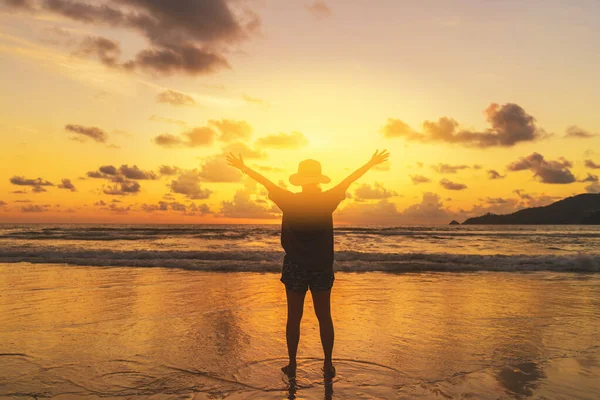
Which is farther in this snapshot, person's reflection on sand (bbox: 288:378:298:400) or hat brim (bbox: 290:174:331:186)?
hat brim (bbox: 290:174:331:186)

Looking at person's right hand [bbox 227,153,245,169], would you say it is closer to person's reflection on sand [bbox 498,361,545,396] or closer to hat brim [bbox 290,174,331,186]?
hat brim [bbox 290,174,331,186]

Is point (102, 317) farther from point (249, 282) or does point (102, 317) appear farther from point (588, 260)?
point (588, 260)

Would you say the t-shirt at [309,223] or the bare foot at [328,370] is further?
the bare foot at [328,370]

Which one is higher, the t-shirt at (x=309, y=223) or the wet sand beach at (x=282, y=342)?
the t-shirt at (x=309, y=223)

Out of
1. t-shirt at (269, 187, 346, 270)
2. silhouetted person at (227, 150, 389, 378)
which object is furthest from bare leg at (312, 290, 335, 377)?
t-shirt at (269, 187, 346, 270)

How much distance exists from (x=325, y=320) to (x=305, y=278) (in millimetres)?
572

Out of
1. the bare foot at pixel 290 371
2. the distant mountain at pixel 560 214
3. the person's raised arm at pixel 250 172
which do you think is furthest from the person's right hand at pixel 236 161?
the distant mountain at pixel 560 214

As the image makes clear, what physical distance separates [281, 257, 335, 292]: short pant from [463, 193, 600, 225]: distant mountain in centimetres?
13008

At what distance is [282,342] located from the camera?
647 cm

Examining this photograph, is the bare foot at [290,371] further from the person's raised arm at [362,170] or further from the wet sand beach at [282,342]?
the person's raised arm at [362,170]

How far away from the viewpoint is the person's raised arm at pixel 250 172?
4.90 metres

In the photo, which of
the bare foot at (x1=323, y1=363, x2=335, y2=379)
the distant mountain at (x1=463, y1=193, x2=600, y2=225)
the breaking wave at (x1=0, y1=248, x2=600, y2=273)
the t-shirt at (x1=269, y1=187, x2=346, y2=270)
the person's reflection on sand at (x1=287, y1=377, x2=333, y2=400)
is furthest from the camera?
the distant mountain at (x1=463, y1=193, x2=600, y2=225)

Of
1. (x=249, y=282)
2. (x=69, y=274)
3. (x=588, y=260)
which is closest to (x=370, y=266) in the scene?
(x=249, y=282)

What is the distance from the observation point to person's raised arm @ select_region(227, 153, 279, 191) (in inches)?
193
